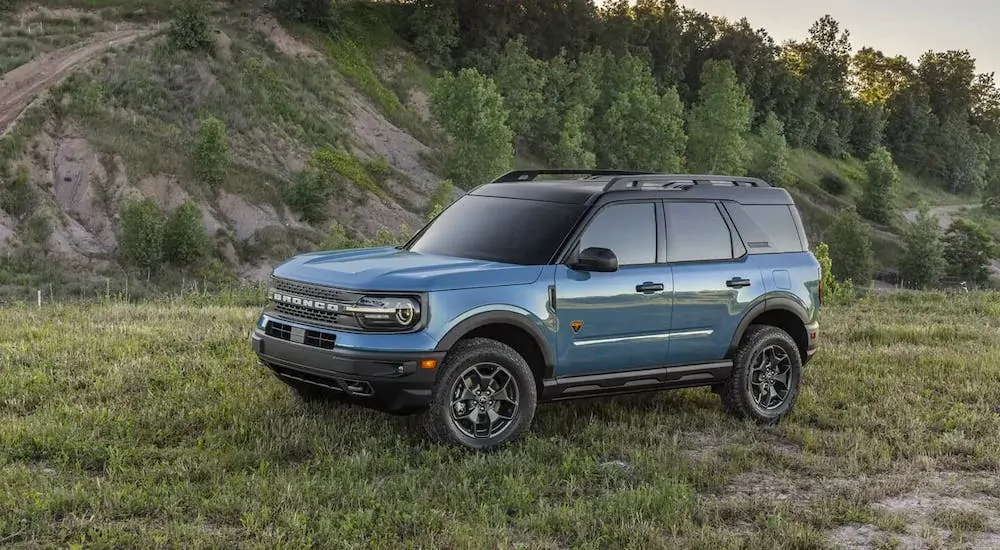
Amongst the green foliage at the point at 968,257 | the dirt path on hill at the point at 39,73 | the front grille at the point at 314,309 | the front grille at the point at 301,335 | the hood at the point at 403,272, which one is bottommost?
the green foliage at the point at 968,257

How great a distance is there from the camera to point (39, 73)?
146ft

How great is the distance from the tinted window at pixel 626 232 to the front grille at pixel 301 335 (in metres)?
2.07

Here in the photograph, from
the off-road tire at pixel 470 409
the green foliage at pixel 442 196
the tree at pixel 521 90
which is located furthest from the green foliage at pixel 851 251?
the off-road tire at pixel 470 409

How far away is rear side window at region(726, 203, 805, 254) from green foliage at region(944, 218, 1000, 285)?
77.3 m

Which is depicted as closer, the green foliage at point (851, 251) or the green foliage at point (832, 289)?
the green foliage at point (832, 289)

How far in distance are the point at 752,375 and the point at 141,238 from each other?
32786 millimetres

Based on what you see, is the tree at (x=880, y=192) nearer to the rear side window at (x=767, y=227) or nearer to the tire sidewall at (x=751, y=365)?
the rear side window at (x=767, y=227)

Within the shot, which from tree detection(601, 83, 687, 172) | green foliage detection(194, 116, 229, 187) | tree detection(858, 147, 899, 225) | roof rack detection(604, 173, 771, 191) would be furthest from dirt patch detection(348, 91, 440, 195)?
tree detection(858, 147, 899, 225)

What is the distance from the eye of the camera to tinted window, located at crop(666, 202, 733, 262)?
8.22 metres

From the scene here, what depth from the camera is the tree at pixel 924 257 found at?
7501 cm

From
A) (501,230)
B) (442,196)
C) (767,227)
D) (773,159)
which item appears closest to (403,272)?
(501,230)

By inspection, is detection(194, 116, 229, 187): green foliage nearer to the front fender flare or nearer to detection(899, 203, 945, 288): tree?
the front fender flare

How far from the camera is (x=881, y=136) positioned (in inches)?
5002

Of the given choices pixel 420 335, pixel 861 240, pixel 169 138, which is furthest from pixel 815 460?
pixel 861 240
